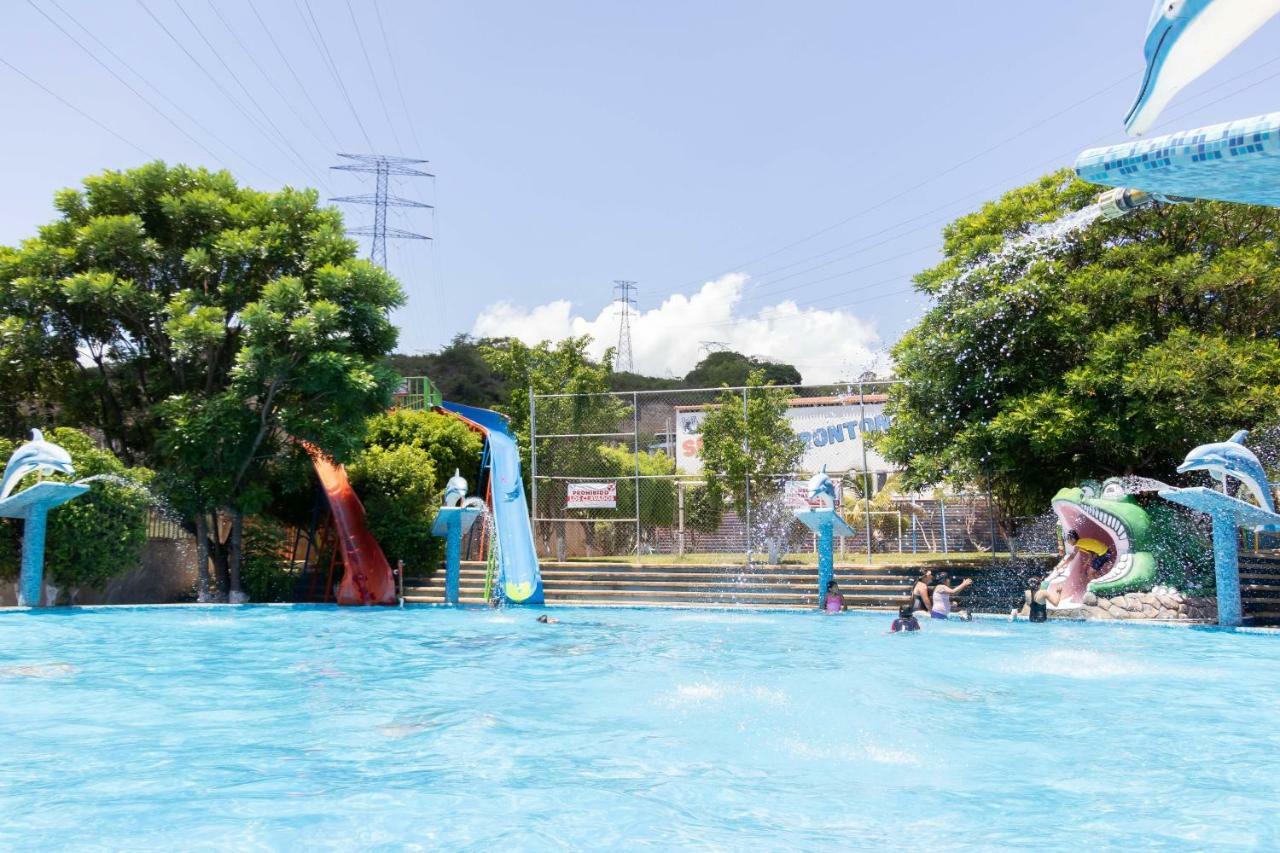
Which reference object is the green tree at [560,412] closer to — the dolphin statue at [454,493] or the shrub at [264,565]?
the dolphin statue at [454,493]

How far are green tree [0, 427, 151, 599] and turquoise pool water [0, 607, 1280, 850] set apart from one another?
4.39 metres

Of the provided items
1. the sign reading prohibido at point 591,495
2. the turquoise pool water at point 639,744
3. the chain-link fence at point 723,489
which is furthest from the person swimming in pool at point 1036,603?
the sign reading prohibido at point 591,495

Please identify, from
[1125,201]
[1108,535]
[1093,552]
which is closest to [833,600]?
[1093,552]

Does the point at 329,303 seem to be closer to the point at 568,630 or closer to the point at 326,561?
the point at 326,561

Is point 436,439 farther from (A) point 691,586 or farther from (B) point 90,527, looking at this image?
(B) point 90,527

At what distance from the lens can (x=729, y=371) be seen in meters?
75.8

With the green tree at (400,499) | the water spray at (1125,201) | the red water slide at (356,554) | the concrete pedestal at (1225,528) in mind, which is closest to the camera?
the water spray at (1125,201)

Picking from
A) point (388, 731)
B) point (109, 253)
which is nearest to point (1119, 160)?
point (388, 731)

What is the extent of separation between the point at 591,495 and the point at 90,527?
1011cm

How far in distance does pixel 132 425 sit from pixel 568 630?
12.0 m

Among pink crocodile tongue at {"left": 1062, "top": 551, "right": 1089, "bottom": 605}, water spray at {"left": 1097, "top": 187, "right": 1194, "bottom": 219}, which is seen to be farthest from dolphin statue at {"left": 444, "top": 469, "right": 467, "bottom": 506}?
water spray at {"left": 1097, "top": 187, "right": 1194, "bottom": 219}

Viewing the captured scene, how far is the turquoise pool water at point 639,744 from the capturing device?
4.95m

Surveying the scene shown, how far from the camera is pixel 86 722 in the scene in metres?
7.60

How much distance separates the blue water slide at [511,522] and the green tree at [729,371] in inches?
1971
